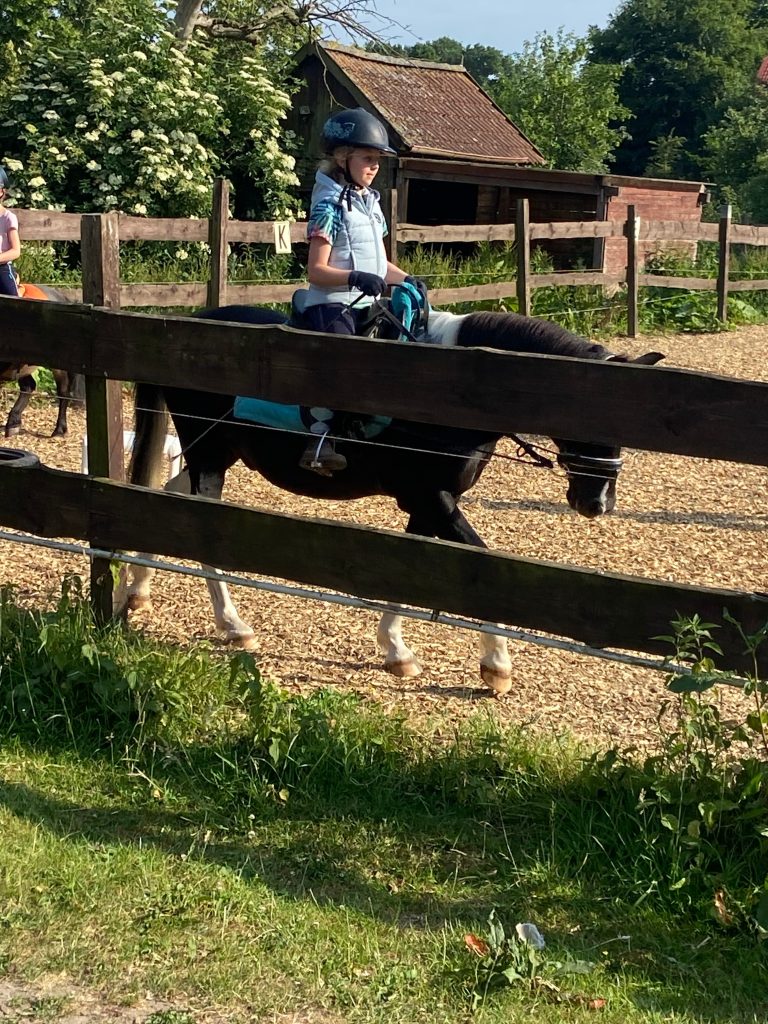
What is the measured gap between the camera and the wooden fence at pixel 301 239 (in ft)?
36.1

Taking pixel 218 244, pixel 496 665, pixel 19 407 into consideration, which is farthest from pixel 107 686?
pixel 218 244

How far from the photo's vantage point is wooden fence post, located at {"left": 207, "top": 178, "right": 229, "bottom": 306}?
11547mm

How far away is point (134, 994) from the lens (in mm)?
2836

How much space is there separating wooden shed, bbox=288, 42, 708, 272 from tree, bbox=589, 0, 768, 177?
3523 centimetres

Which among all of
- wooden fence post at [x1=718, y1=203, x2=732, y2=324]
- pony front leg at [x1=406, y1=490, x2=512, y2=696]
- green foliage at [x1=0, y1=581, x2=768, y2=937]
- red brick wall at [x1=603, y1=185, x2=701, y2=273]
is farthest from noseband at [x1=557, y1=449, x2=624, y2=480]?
red brick wall at [x1=603, y1=185, x2=701, y2=273]

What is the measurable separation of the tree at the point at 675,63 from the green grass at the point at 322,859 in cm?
5895

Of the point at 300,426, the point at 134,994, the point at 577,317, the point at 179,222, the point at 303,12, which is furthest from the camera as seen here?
the point at 303,12

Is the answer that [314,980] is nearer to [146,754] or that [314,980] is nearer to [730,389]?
[146,754]

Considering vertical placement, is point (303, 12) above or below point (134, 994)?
above

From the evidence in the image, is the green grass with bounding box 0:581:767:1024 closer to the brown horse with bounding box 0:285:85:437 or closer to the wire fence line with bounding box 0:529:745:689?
the wire fence line with bounding box 0:529:745:689

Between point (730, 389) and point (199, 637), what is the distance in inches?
118

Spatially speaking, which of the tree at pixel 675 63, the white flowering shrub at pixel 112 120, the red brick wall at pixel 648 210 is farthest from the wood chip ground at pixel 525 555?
the tree at pixel 675 63

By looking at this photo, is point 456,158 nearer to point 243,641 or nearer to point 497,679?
point 243,641

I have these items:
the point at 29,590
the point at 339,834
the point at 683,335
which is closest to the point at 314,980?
the point at 339,834
